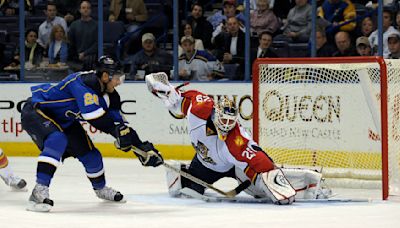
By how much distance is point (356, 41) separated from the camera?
11484mm

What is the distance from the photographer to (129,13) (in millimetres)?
12977

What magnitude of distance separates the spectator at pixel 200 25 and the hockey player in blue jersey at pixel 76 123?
4481 millimetres

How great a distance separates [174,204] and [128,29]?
5210 millimetres

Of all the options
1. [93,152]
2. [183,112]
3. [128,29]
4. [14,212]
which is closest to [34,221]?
[14,212]

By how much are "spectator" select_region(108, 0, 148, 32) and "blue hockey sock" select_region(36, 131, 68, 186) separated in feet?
17.5

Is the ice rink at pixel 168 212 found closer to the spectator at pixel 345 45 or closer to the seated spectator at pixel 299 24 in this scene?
the spectator at pixel 345 45

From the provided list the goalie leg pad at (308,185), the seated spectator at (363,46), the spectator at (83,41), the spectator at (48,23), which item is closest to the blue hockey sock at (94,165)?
the goalie leg pad at (308,185)

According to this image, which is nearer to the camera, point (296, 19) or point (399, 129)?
point (399, 129)

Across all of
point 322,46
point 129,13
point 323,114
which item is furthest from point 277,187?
point 129,13

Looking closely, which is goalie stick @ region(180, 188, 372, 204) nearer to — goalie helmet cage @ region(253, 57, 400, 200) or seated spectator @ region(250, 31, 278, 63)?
goalie helmet cage @ region(253, 57, 400, 200)

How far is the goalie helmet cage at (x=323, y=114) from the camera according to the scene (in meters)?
8.96

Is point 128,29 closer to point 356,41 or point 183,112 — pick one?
point 356,41

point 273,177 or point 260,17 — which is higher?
point 260,17

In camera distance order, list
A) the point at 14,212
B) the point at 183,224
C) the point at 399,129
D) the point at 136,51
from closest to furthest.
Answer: the point at 183,224
the point at 14,212
the point at 399,129
the point at 136,51
